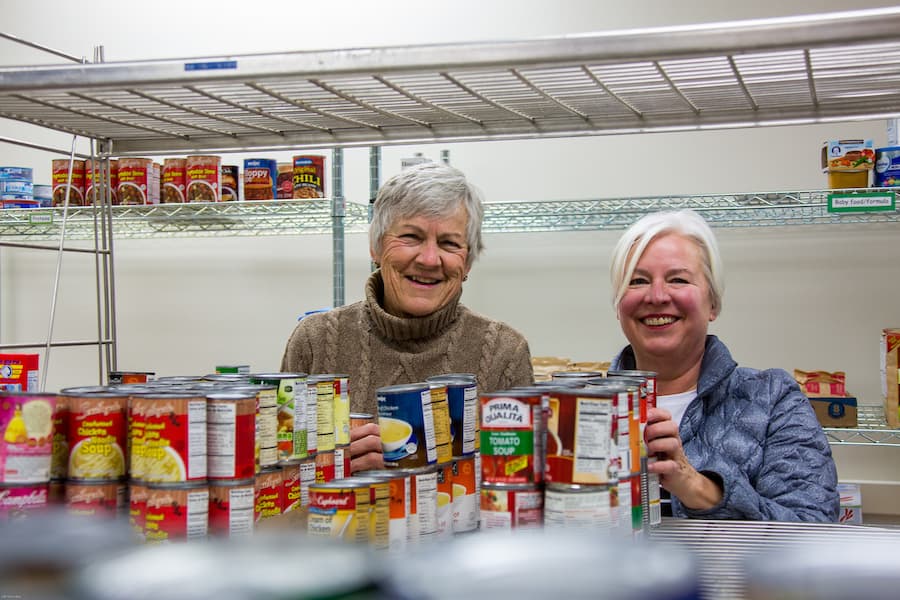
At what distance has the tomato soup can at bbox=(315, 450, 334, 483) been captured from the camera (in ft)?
4.35

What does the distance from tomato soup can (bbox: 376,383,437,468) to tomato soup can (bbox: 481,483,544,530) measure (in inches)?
5.5

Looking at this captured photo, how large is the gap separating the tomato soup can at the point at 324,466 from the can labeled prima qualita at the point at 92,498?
315 millimetres

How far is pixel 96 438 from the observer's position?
3.57ft

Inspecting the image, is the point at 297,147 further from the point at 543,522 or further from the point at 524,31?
the point at 524,31

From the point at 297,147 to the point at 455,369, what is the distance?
754mm

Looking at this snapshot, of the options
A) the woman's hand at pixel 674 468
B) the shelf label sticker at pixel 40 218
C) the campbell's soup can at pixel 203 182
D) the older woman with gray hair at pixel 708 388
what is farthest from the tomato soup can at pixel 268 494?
the shelf label sticker at pixel 40 218

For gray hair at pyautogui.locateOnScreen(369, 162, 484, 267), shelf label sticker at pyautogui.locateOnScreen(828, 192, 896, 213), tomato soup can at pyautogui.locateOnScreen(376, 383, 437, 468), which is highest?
shelf label sticker at pyautogui.locateOnScreen(828, 192, 896, 213)

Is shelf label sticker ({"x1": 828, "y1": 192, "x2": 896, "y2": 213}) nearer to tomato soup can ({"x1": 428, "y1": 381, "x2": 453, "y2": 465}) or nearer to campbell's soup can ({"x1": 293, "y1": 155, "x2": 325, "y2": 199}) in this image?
campbell's soup can ({"x1": 293, "y1": 155, "x2": 325, "y2": 199})

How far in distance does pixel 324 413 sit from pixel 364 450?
12 cm

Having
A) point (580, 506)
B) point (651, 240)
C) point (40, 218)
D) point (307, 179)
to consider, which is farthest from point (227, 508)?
point (40, 218)

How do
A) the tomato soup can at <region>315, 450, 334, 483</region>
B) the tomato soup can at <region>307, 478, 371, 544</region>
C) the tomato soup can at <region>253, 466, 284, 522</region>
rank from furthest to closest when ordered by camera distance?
the tomato soup can at <region>315, 450, 334, 483</region>, the tomato soup can at <region>253, 466, 284, 522</region>, the tomato soup can at <region>307, 478, 371, 544</region>

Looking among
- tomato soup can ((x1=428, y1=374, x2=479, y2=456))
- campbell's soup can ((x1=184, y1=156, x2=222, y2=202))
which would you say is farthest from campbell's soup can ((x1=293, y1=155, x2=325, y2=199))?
tomato soup can ((x1=428, y1=374, x2=479, y2=456))

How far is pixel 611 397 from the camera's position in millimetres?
1059

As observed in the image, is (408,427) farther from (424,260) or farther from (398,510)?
(424,260)
